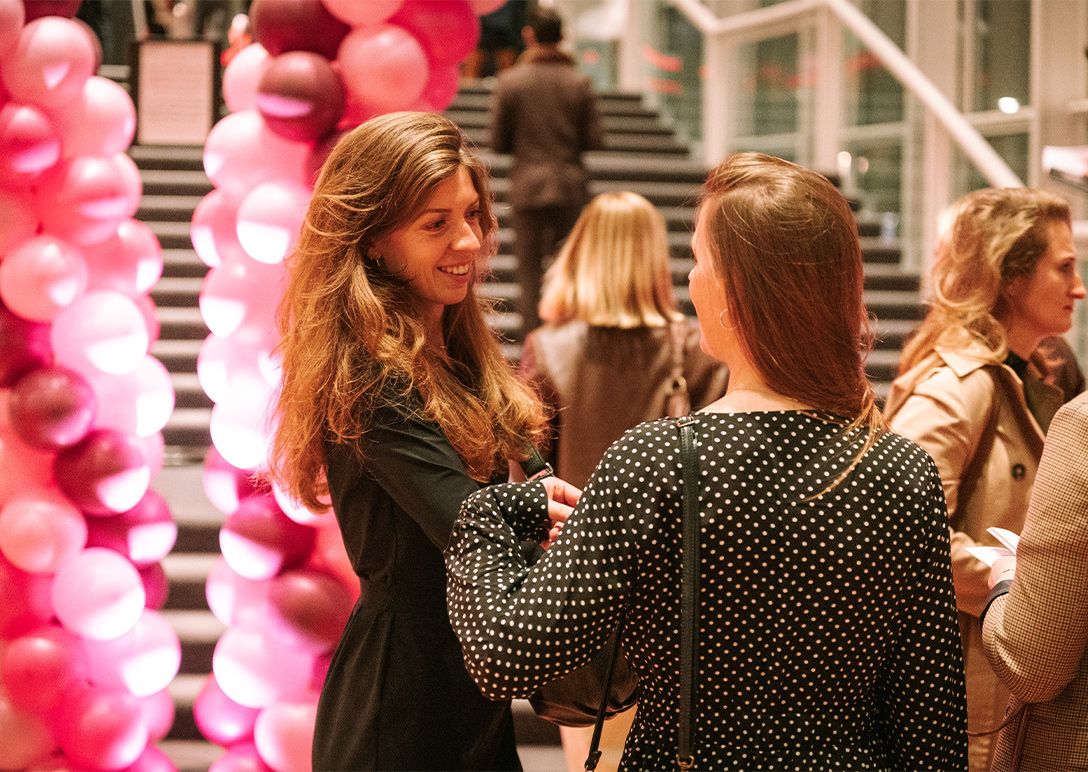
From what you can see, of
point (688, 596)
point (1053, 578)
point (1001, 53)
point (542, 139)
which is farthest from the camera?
point (1001, 53)

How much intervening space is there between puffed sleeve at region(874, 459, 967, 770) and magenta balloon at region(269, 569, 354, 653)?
165 cm

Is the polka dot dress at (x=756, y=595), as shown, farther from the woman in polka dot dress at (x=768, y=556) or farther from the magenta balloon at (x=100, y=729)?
the magenta balloon at (x=100, y=729)

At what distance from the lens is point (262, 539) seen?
2.67 meters

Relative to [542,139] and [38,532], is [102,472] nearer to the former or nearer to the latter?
[38,532]

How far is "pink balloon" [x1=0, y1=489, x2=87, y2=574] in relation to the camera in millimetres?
2912

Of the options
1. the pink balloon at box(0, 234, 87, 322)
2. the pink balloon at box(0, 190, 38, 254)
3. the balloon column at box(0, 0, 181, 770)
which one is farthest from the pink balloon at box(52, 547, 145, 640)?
the pink balloon at box(0, 190, 38, 254)

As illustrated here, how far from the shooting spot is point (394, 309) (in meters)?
1.63

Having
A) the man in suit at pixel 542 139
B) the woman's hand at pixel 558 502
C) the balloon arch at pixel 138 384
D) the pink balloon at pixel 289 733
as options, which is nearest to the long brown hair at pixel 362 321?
the woman's hand at pixel 558 502

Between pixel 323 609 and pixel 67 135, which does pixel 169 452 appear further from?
pixel 323 609

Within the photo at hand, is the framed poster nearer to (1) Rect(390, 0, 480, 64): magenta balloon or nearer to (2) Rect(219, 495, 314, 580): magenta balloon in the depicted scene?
(1) Rect(390, 0, 480, 64): magenta balloon

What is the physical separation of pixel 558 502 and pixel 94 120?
2.16m

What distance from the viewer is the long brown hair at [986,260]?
228 centimetres

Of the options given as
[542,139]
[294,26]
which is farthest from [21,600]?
[542,139]

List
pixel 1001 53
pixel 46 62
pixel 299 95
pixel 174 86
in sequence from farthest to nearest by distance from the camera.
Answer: pixel 1001 53, pixel 174 86, pixel 46 62, pixel 299 95
